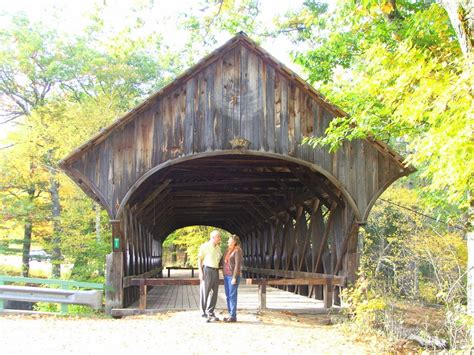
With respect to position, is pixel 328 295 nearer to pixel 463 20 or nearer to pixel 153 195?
pixel 153 195

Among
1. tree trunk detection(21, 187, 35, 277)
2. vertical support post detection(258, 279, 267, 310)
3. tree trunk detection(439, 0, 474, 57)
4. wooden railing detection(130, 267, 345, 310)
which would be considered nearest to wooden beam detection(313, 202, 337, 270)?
wooden railing detection(130, 267, 345, 310)

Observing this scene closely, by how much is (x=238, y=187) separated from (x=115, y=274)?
697 centimetres

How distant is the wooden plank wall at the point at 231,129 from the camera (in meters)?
9.71

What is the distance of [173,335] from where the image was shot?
23.8ft

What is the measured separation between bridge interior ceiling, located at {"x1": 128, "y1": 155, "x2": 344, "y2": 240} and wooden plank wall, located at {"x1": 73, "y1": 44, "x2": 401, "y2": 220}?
126 centimetres

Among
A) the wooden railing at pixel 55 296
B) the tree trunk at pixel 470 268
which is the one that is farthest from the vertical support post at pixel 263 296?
the tree trunk at pixel 470 268

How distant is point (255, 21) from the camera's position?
18.6m

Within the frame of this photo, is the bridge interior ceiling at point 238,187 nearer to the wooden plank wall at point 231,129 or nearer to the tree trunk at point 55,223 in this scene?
the wooden plank wall at point 231,129

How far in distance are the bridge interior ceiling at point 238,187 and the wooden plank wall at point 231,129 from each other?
126 cm

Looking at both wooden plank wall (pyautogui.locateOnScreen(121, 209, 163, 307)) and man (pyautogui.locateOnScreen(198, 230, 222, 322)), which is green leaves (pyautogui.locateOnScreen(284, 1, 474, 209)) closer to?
man (pyautogui.locateOnScreen(198, 230, 222, 322))

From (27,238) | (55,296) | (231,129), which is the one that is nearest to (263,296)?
(231,129)

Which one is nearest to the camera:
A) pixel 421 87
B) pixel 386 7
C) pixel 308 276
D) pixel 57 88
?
pixel 421 87

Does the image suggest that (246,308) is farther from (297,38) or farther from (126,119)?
(297,38)

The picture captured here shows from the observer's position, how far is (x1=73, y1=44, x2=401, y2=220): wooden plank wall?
9.71 m
